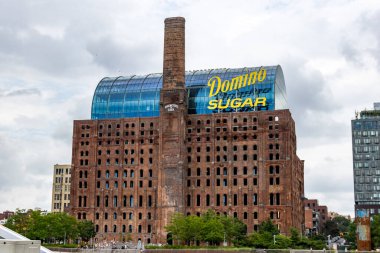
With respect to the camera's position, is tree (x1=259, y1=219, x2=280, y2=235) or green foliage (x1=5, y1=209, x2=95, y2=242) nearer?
green foliage (x1=5, y1=209, x2=95, y2=242)

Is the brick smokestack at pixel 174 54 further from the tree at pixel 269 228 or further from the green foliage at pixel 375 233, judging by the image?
the green foliage at pixel 375 233

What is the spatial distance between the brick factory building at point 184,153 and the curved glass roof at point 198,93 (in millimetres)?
252

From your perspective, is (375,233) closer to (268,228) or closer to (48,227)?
(268,228)

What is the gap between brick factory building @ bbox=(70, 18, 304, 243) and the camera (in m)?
142

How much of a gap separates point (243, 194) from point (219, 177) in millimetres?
6939

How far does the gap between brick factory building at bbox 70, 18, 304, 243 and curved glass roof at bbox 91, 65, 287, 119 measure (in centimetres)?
25

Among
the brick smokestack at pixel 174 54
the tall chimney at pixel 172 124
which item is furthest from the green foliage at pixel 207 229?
the brick smokestack at pixel 174 54

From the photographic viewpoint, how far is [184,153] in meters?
146

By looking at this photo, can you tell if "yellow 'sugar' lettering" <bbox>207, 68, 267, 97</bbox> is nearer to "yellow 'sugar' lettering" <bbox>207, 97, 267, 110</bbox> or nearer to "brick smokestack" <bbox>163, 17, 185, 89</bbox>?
"yellow 'sugar' lettering" <bbox>207, 97, 267, 110</bbox>

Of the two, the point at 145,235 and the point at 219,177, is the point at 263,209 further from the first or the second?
the point at 145,235

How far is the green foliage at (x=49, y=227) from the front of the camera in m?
125

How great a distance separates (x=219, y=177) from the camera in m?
145

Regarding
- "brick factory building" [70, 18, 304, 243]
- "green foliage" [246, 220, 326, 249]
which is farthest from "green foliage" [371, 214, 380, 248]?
"brick factory building" [70, 18, 304, 243]

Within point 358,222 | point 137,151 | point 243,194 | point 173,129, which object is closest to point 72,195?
point 137,151
